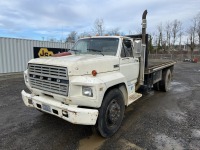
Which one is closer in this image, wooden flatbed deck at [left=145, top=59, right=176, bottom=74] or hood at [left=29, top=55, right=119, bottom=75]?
hood at [left=29, top=55, right=119, bottom=75]

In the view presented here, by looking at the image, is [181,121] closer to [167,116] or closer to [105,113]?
[167,116]

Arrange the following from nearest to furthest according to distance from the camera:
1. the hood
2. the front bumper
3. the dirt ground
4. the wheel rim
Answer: the front bumper < the hood < the dirt ground < the wheel rim

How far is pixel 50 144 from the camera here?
3369 millimetres

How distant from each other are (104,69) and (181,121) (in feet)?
8.79

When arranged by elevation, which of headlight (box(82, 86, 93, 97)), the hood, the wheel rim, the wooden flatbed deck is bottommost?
the wheel rim

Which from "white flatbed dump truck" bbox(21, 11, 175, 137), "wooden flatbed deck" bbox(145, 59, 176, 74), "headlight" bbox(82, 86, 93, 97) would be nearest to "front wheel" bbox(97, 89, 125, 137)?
"white flatbed dump truck" bbox(21, 11, 175, 137)

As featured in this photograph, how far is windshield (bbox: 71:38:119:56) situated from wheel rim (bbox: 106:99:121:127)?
1251mm

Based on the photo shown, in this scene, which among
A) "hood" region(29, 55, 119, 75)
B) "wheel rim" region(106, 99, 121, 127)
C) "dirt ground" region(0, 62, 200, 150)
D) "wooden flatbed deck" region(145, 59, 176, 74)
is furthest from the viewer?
"wooden flatbed deck" region(145, 59, 176, 74)

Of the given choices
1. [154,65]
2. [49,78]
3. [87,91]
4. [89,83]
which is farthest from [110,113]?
[154,65]

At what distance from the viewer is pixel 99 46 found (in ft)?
14.7

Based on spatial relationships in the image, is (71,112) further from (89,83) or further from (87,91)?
(89,83)

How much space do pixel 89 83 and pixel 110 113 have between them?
0.98 metres

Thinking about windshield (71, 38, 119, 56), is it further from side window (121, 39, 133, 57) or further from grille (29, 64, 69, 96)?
grille (29, 64, 69, 96)

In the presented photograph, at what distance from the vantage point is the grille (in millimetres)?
3137
